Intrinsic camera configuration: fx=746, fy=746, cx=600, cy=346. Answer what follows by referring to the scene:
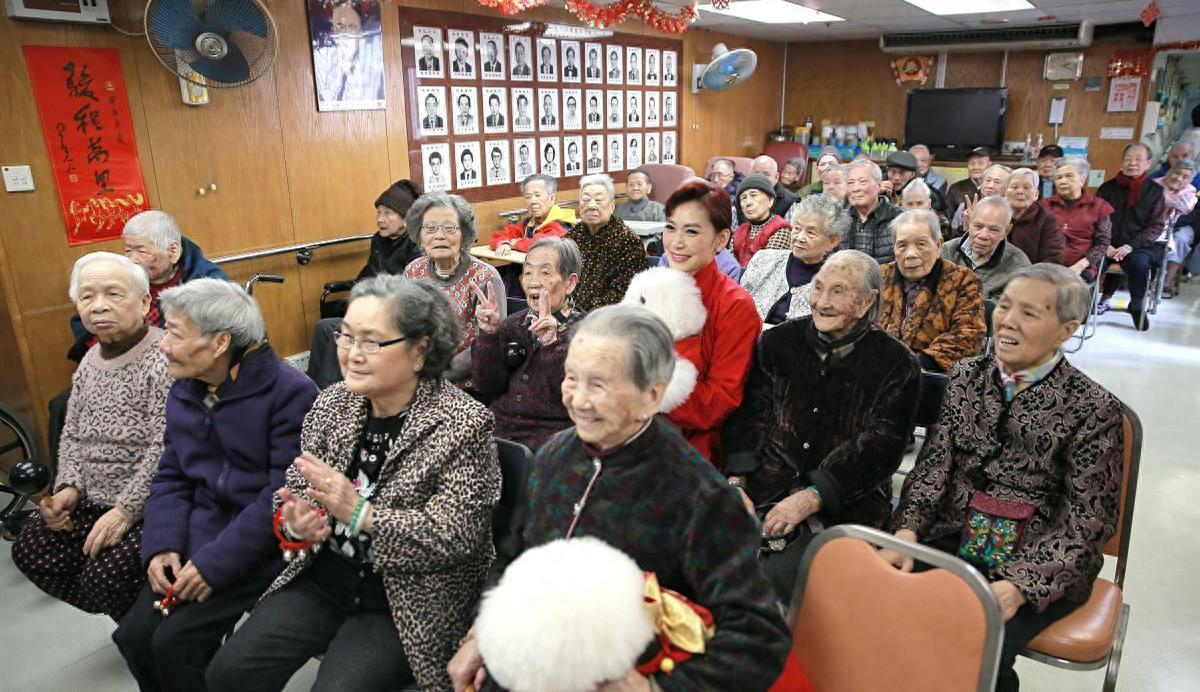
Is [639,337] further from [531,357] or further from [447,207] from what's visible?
[447,207]

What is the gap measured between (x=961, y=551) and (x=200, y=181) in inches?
162

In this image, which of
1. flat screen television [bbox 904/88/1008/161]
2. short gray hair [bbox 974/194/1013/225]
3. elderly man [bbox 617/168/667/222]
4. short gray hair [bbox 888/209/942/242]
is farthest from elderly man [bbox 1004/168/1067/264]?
flat screen television [bbox 904/88/1008/161]

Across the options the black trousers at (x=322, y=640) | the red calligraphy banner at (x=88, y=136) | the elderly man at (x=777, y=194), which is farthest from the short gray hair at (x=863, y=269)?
the elderly man at (x=777, y=194)

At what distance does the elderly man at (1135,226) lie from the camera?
19.5 feet

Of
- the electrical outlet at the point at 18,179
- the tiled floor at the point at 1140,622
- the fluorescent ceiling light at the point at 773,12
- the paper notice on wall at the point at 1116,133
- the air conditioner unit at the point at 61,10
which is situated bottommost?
the tiled floor at the point at 1140,622

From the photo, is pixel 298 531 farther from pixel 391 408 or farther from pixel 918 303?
pixel 918 303

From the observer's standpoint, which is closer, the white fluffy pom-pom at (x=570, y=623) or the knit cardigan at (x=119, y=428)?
the white fluffy pom-pom at (x=570, y=623)

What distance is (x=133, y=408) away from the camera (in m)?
2.21

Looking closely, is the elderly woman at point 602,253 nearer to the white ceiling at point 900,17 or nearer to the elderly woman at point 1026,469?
the elderly woman at point 1026,469

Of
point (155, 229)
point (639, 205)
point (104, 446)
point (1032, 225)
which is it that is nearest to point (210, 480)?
point (104, 446)

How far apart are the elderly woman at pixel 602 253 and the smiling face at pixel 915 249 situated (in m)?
1.28

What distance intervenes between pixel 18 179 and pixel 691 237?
10.4 feet

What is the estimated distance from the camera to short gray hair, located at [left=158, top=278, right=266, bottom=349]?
1936 millimetres

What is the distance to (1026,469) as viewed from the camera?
6.05 feet
